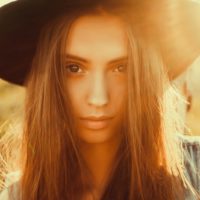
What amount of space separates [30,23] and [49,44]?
99 mm

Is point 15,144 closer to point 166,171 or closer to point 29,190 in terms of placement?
point 29,190

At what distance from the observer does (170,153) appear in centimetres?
235

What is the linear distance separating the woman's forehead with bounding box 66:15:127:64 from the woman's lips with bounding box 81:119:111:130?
212mm

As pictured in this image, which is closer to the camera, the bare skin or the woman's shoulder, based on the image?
the bare skin

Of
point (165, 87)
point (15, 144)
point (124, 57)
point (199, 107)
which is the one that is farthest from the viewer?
point (199, 107)

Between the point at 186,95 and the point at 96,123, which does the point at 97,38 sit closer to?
the point at 96,123

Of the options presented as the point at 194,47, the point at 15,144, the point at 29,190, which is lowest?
the point at 29,190

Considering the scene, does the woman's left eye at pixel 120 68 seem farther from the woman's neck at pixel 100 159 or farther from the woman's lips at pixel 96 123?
the woman's neck at pixel 100 159

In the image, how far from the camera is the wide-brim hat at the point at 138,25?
215 centimetres

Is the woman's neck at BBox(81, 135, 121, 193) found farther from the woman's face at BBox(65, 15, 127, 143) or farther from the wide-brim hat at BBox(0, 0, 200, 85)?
the wide-brim hat at BBox(0, 0, 200, 85)

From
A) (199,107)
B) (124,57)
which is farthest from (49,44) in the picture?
(199,107)

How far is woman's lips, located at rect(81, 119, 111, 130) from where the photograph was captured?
7.05ft

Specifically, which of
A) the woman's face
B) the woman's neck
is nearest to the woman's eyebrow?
the woman's face

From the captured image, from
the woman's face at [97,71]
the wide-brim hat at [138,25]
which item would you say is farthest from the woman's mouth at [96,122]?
the wide-brim hat at [138,25]
